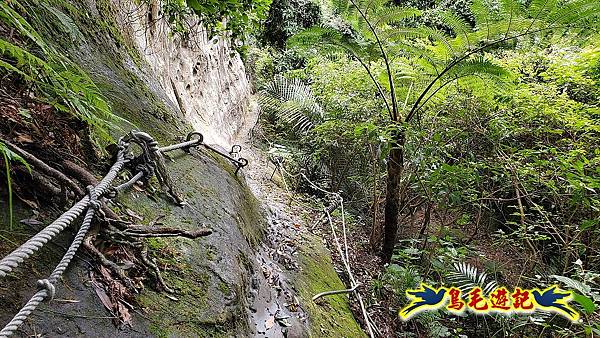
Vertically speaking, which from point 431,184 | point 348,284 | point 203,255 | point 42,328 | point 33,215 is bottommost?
point 348,284

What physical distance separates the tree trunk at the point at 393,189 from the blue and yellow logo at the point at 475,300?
51 centimetres

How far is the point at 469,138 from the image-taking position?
4.53 m

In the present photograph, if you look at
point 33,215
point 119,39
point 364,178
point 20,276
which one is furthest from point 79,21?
point 364,178

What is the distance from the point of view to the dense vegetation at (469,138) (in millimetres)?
3234

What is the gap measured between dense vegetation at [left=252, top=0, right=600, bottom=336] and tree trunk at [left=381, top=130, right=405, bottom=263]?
0.04ft

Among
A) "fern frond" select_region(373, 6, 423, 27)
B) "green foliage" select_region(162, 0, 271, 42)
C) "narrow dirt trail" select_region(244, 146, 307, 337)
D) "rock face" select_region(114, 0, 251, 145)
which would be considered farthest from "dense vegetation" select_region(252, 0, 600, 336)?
"rock face" select_region(114, 0, 251, 145)

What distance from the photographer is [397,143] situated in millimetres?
3271

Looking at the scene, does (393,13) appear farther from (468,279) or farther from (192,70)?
(192,70)

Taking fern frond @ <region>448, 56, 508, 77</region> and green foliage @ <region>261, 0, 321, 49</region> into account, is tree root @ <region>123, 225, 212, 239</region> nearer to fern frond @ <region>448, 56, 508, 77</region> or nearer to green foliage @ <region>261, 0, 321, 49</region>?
fern frond @ <region>448, 56, 508, 77</region>

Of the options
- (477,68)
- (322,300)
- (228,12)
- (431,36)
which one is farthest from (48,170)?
(431,36)

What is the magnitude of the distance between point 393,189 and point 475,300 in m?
1.17

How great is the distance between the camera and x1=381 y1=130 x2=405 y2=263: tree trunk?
336cm

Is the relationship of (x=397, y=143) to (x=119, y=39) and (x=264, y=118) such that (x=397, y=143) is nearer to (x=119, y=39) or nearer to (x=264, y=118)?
(x=119, y=39)

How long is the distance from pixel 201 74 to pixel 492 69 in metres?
3.96
